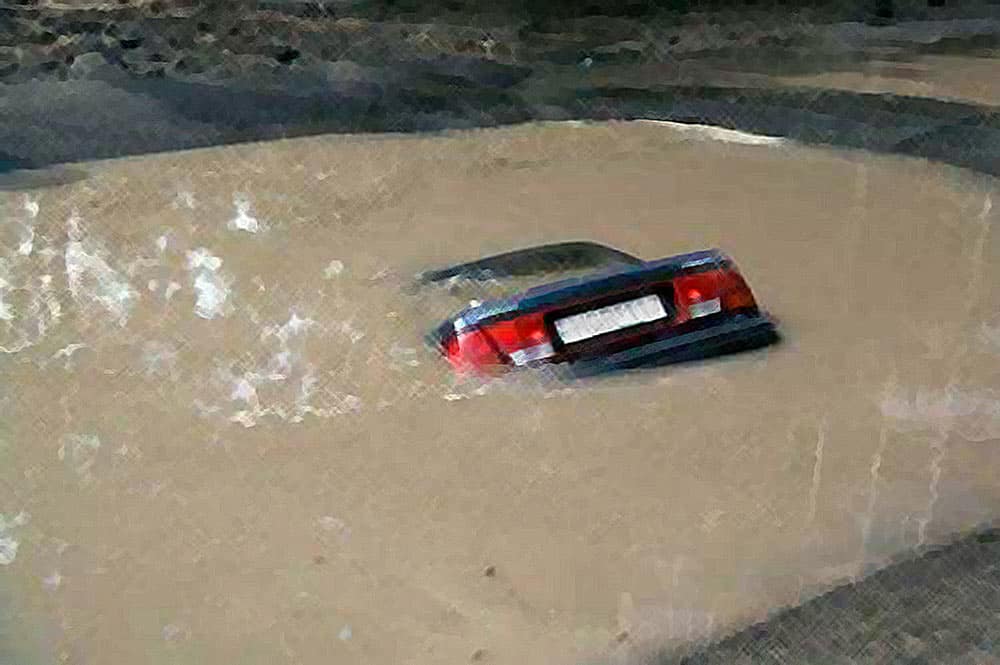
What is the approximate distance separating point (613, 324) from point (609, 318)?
0.02 metres

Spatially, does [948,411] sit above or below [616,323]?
below

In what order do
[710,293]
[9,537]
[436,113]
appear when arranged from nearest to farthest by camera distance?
[9,537] → [710,293] → [436,113]

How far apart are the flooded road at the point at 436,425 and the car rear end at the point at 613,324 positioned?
6cm

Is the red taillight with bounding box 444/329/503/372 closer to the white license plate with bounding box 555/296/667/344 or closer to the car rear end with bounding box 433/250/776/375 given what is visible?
the car rear end with bounding box 433/250/776/375

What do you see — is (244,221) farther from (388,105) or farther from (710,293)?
(710,293)

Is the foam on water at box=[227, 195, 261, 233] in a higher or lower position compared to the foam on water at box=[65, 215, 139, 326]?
lower

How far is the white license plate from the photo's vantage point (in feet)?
10.0

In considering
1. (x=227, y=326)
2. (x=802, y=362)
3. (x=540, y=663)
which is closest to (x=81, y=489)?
(x=227, y=326)

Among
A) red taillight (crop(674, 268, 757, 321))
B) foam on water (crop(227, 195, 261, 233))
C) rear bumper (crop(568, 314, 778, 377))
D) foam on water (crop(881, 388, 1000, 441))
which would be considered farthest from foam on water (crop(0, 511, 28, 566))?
foam on water (crop(881, 388, 1000, 441))

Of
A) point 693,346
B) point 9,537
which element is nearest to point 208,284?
point 9,537

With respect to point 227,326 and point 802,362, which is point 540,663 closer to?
point 802,362

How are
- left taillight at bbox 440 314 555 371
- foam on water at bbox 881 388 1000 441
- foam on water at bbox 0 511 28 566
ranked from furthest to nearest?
1. left taillight at bbox 440 314 555 371
2. foam on water at bbox 881 388 1000 441
3. foam on water at bbox 0 511 28 566

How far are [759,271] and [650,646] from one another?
1.38 m

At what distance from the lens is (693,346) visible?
3.10 metres
